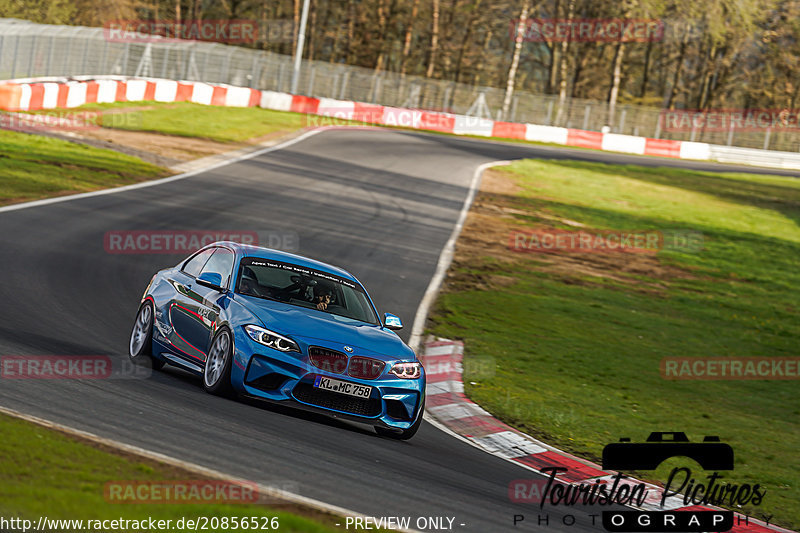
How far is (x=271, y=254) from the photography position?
10117 millimetres

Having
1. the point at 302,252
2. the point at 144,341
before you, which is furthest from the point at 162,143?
the point at 144,341

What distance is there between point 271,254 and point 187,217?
10.1m

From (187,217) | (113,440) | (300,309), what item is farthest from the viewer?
(187,217)

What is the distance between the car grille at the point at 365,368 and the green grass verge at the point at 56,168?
39.7 feet

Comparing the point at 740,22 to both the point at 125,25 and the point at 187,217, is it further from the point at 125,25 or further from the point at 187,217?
the point at 187,217

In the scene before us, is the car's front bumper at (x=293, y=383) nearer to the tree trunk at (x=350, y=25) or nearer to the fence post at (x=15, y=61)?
the fence post at (x=15, y=61)

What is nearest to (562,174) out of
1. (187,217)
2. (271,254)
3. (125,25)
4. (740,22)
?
(187,217)

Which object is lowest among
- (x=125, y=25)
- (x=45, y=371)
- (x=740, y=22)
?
(x=45, y=371)

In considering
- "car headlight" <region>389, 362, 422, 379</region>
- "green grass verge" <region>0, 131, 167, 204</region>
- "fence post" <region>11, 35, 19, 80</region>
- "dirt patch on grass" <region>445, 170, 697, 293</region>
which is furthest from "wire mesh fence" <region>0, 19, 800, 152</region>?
"car headlight" <region>389, 362, 422, 379</region>

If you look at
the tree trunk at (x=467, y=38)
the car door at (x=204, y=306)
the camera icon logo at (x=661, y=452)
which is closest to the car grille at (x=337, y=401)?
the car door at (x=204, y=306)

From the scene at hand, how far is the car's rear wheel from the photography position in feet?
28.0

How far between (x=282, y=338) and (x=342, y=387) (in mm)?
645

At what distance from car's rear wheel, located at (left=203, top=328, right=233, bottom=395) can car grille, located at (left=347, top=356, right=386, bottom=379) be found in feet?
3.36

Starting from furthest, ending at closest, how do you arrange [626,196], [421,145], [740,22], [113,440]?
[740,22], [421,145], [626,196], [113,440]
